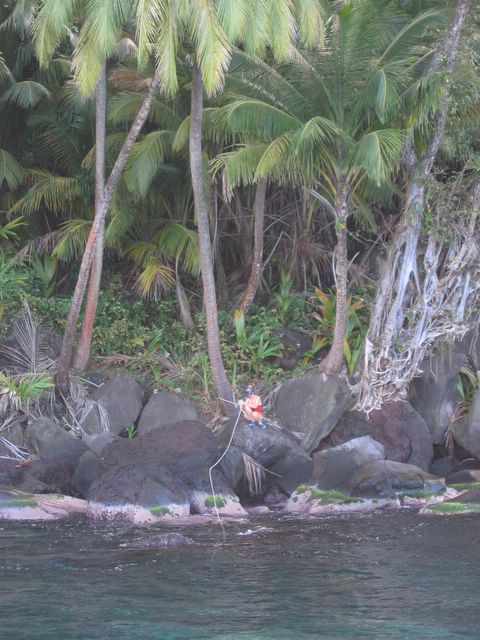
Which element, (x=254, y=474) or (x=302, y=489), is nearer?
(x=302, y=489)

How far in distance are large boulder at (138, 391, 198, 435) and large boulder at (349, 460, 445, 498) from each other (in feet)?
11.1

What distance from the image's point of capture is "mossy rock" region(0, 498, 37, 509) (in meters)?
13.7

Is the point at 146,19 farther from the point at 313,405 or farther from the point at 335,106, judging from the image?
the point at 313,405

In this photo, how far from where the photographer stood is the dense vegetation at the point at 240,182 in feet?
49.2

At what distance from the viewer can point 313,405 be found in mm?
16484

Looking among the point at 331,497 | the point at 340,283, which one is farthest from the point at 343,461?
the point at 340,283

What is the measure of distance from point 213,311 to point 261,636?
8.20 metres

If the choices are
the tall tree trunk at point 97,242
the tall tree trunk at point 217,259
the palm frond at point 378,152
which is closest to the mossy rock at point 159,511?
the tall tree trunk at point 97,242

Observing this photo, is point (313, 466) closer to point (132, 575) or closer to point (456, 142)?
point (132, 575)

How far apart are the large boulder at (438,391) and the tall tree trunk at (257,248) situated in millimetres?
3592

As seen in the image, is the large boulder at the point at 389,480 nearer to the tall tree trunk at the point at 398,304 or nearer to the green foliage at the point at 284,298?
the tall tree trunk at the point at 398,304

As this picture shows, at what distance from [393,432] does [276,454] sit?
8.01 feet

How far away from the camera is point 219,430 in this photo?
16328mm

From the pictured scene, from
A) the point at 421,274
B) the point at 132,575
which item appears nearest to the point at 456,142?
the point at 421,274
